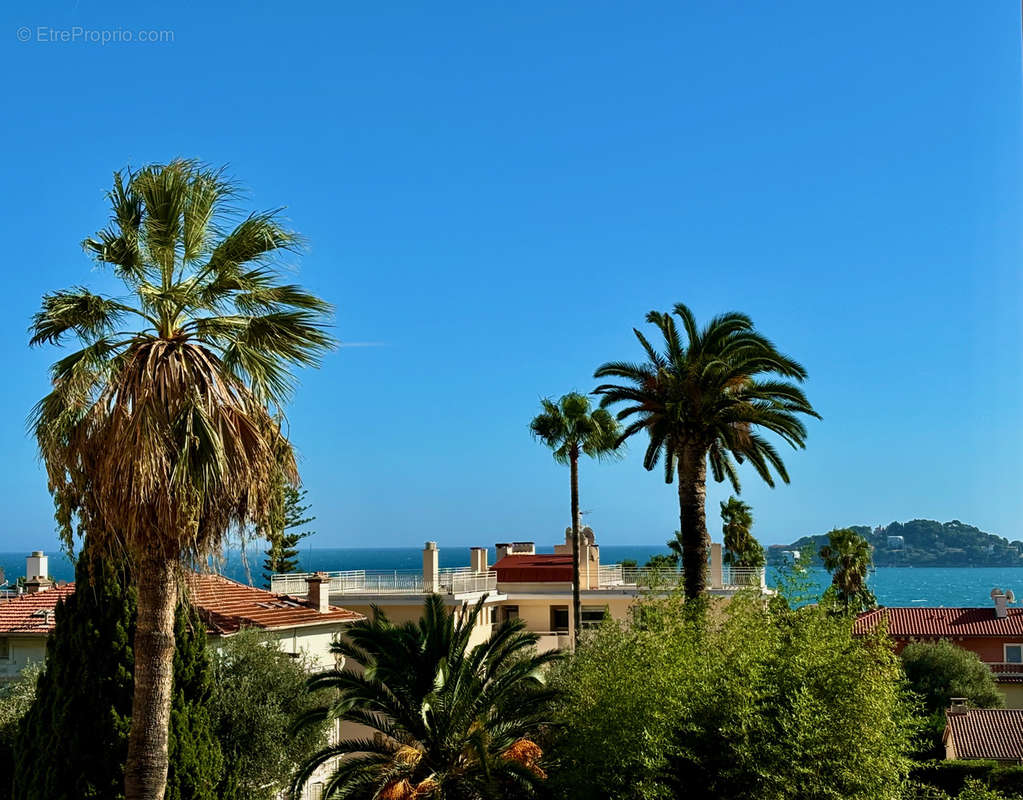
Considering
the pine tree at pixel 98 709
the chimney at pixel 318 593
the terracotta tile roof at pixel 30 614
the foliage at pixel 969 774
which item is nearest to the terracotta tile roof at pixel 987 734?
the foliage at pixel 969 774

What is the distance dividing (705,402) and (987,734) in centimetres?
1783

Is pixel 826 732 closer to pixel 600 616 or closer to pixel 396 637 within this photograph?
pixel 396 637

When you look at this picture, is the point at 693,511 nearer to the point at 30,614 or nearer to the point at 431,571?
the point at 30,614

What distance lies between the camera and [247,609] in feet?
90.7

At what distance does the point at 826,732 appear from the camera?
17.0 m

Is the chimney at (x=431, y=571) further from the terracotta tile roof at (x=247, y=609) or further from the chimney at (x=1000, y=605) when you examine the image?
the chimney at (x=1000, y=605)

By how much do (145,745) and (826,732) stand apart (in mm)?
9845

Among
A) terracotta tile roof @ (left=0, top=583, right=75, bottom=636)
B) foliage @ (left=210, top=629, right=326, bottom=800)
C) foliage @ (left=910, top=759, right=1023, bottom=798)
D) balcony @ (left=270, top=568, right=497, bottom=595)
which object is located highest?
balcony @ (left=270, top=568, right=497, bottom=595)

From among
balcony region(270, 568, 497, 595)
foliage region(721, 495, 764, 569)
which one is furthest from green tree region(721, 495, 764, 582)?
balcony region(270, 568, 497, 595)

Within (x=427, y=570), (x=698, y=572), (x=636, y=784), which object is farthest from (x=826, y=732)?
(x=427, y=570)

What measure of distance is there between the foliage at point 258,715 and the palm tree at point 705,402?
9.30 m

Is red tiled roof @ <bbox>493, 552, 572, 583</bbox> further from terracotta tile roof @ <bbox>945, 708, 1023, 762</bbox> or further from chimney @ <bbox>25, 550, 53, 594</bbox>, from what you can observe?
chimney @ <bbox>25, 550, 53, 594</bbox>

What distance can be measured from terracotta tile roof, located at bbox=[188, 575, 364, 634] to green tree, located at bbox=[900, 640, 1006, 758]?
25688 millimetres

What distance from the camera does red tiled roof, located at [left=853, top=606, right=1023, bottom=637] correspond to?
184 ft
